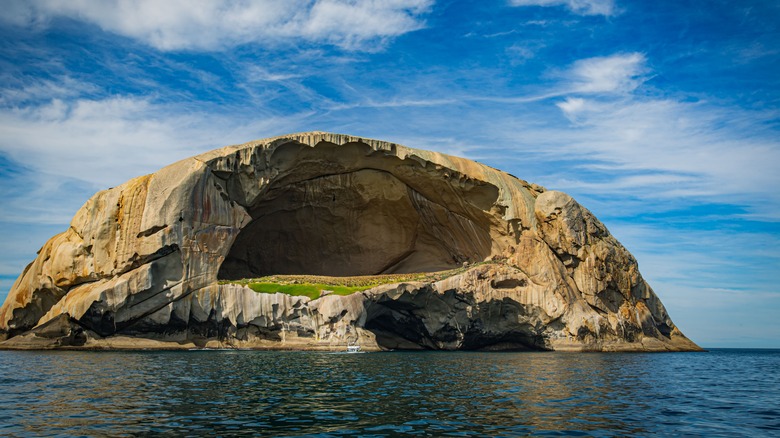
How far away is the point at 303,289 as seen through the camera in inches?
1969

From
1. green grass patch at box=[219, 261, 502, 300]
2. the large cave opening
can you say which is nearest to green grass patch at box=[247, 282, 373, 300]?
green grass patch at box=[219, 261, 502, 300]

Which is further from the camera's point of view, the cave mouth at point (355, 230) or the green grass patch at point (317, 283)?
the cave mouth at point (355, 230)

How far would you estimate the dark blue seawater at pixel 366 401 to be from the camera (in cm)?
1506

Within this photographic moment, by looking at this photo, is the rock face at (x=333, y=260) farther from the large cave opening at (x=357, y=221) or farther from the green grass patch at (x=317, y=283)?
the green grass patch at (x=317, y=283)

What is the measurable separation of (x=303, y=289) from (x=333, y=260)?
667 inches

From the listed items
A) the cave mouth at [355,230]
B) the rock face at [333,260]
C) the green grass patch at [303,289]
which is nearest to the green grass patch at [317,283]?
the green grass patch at [303,289]

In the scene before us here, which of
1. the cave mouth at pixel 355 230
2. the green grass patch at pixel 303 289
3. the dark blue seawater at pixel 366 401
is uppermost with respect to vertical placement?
the cave mouth at pixel 355 230

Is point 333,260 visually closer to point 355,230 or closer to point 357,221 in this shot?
point 355,230

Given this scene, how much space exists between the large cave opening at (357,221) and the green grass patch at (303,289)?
9.08 metres

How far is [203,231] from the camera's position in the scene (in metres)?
50.8

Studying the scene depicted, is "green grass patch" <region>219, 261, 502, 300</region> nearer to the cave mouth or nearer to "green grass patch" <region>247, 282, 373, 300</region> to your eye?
"green grass patch" <region>247, 282, 373, 300</region>

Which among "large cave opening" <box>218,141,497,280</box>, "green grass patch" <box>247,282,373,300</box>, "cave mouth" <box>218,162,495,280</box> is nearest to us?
"green grass patch" <box>247,282,373,300</box>

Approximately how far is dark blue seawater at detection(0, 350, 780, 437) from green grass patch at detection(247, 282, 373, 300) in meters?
17.4

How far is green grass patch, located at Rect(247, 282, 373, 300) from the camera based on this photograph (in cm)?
4941
